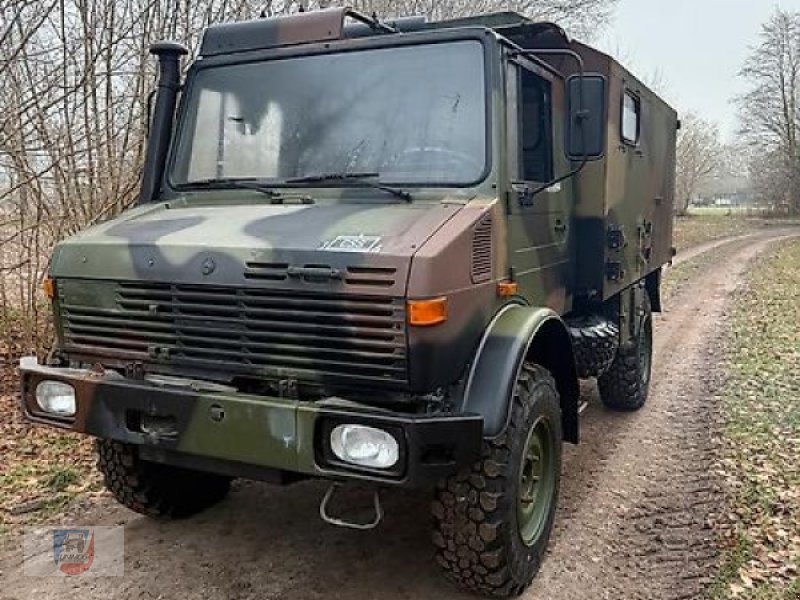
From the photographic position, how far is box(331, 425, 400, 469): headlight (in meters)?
2.61

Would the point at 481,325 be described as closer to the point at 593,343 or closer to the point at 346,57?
the point at 346,57

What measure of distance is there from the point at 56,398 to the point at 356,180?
151 centimetres

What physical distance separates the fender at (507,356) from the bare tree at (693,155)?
125ft

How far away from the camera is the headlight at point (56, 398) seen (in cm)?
306

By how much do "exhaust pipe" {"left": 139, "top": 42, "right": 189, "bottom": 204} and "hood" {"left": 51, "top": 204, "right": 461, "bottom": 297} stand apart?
1.67ft

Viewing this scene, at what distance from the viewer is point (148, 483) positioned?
3791mm

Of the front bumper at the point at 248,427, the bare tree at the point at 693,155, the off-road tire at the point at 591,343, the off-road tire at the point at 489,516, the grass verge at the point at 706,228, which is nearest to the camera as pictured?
the front bumper at the point at 248,427

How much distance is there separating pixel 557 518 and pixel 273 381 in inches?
75.1

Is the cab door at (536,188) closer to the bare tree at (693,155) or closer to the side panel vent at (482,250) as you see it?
the side panel vent at (482,250)

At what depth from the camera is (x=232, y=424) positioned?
2.75m

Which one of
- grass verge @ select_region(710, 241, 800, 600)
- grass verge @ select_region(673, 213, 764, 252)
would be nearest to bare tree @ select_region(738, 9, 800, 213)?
grass verge @ select_region(673, 213, 764, 252)

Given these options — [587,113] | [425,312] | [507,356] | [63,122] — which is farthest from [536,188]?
[63,122]

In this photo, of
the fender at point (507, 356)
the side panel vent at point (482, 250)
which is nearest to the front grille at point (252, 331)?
the fender at point (507, 356)
